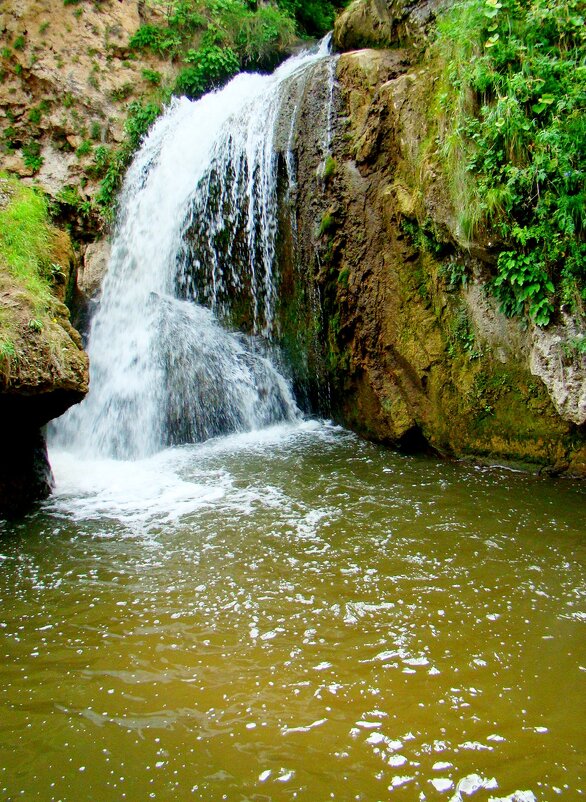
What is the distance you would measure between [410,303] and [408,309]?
0.07 metres

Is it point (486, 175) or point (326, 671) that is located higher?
point (486, 175)

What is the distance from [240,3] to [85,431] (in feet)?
33.4

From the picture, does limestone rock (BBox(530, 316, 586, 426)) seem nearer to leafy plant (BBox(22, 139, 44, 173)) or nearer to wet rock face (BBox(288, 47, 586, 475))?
wet rock face (BBox(288, 47, 586, 475))

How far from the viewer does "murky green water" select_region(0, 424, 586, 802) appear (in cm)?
219

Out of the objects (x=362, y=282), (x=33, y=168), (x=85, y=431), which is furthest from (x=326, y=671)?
(x=33, y=168)

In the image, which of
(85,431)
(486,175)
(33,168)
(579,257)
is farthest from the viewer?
(33,168)

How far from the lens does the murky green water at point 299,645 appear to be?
2.19 meters

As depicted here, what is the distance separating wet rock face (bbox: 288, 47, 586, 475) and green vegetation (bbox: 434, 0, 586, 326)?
316 mm

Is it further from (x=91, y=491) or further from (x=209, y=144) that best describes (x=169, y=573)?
(x=209, y=144)

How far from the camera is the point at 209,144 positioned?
898cm

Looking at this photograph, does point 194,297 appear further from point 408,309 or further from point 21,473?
point 21,473

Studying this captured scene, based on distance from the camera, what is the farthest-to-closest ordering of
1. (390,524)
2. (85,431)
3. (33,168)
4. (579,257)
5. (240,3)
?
1. (240,3)
2. (33,168)
3. (85,431)
4. (579,257)
5. (390,524)

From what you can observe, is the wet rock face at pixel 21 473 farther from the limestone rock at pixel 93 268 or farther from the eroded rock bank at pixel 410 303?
the limestone rock at pixel 93 268

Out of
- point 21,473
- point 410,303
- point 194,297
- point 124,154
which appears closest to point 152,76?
point 124,154
